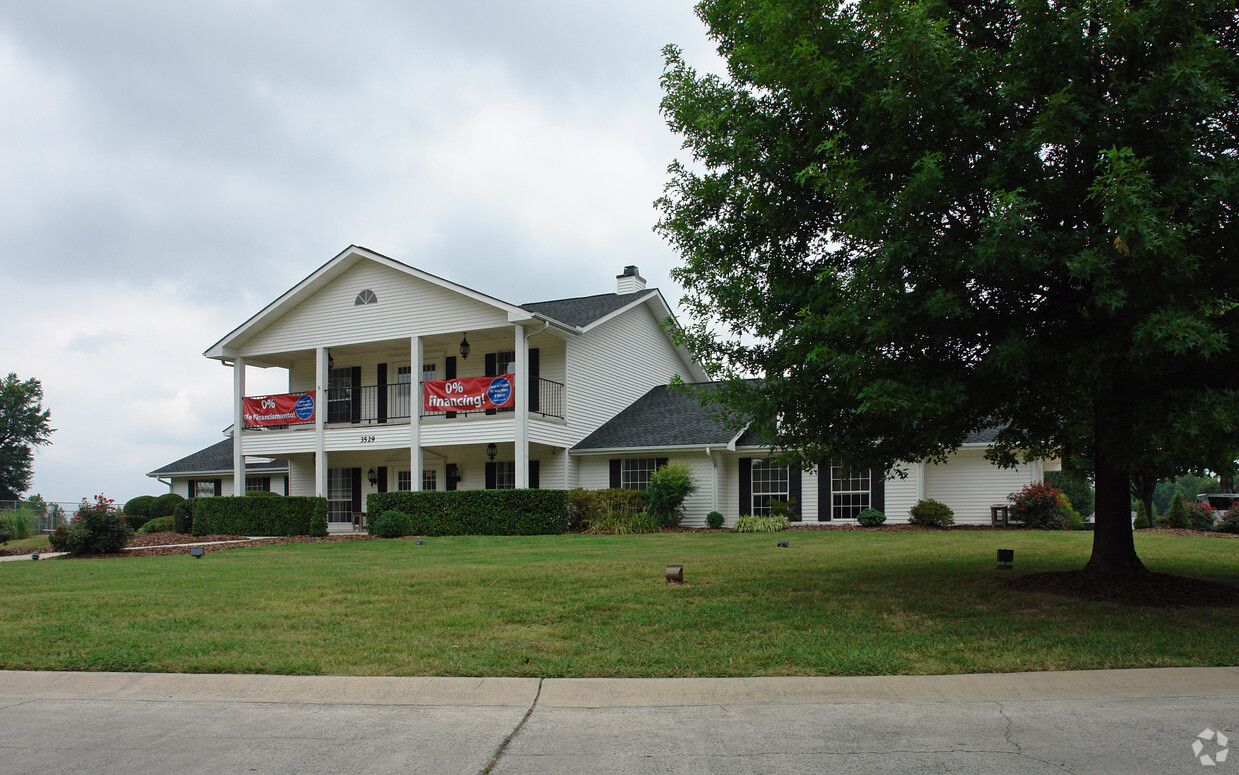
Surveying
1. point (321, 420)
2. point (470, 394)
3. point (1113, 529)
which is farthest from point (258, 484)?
point (1113, 529)

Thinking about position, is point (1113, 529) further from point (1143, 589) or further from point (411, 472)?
point (411, 472)

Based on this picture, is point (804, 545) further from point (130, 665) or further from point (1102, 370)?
point (130, 665)

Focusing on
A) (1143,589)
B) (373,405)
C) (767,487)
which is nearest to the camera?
(1143,589)

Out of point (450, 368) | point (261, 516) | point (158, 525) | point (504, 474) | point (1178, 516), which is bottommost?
point (158, 525)

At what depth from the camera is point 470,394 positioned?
80.2ft

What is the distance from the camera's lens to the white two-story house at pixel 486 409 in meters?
24.1

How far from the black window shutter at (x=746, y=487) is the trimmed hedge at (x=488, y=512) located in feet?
17.4

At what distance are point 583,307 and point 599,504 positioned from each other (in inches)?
310

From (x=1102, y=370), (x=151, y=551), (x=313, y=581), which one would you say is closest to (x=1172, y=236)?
(x=1102, y=370)

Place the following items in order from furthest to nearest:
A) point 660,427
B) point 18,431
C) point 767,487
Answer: point 18,431 → point 660,427 → point 767,487

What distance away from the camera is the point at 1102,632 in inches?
314

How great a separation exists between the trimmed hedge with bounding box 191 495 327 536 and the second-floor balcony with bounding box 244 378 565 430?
3.16m

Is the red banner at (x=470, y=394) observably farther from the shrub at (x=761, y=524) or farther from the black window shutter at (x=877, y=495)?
the black window shutter at (x=877, y=495)

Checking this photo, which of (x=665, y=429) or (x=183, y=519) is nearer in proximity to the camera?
(x=665, y=429)
